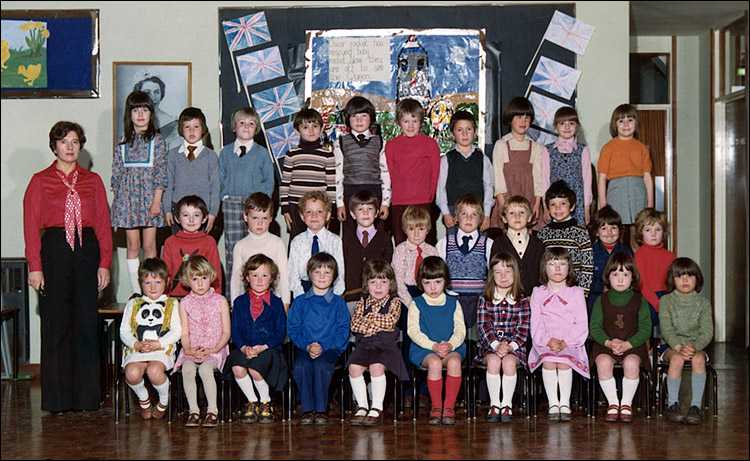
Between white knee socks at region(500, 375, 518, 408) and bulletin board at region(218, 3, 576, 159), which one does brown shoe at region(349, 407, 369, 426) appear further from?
bulletin board at region(218, 3, 576, 159)

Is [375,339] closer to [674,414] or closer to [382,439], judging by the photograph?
[382,439]

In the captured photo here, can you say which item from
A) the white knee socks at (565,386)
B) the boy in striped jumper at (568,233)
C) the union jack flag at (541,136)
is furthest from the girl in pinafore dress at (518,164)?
the white knee socks at (565,386)

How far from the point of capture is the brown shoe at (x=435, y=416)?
4.14 meters

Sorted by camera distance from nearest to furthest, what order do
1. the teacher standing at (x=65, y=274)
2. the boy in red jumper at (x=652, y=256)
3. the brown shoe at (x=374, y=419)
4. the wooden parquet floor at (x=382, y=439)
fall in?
the wooden parquet floor at (x=382, y=439)
the brown shoe at (x=374, y=419)
the teacher standing at (x=65, y=274)
the boy in red jumper at (x=652, y=256)

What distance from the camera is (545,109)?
5.56 metres

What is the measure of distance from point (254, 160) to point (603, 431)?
2.64 meters

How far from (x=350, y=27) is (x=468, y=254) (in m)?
1.99

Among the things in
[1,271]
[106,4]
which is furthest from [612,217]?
[1,271]

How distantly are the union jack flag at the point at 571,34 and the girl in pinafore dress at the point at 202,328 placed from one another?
9.51ft

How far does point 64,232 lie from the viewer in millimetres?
4520

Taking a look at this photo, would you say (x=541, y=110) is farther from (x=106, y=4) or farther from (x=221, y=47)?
(x=106, y=4)

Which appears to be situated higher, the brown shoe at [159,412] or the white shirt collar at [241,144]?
the white shirt collar at [241,144]

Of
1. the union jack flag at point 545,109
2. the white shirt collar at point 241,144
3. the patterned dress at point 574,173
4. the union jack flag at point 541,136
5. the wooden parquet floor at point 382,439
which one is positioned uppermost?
the union jack flag at point 545,109

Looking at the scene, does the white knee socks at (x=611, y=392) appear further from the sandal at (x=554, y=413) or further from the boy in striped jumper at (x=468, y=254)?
the boy in striped jumper at (x=468, y=254)
